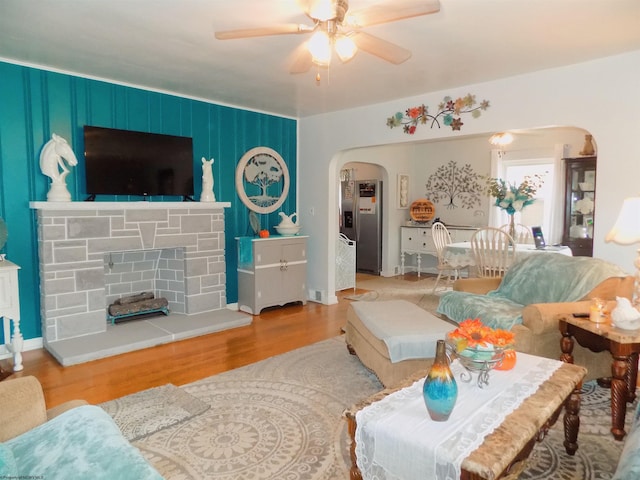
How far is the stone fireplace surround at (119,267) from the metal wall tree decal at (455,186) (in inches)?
165

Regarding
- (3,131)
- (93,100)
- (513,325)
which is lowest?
Result: (513,325)

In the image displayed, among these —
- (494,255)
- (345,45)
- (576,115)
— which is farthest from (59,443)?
(494,255)

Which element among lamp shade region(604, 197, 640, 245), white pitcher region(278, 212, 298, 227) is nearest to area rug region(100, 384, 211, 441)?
white pitcher region(278, 212, 298, 227)

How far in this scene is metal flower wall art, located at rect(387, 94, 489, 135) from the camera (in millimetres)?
3932

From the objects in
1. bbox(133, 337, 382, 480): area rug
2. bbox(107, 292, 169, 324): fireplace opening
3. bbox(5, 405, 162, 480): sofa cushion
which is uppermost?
bbox(5, 405, 162, 480): sofa cushion

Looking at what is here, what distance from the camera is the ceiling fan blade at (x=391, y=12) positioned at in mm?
1850

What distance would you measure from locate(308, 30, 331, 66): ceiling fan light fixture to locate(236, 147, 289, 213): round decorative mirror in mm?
2916

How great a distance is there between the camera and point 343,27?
2.27 meters

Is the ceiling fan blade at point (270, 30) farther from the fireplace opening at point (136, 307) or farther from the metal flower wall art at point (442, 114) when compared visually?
the fireplace opening at point (136, 307)

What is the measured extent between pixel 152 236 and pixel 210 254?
2.18ft

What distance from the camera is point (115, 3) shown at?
2377mm

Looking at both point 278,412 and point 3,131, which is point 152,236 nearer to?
point 3,131

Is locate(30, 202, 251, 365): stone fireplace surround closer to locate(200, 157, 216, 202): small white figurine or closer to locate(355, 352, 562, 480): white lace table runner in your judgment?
locate(200, 157, 216, 202): small white figurine

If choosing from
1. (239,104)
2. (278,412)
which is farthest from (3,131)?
(278,412)
